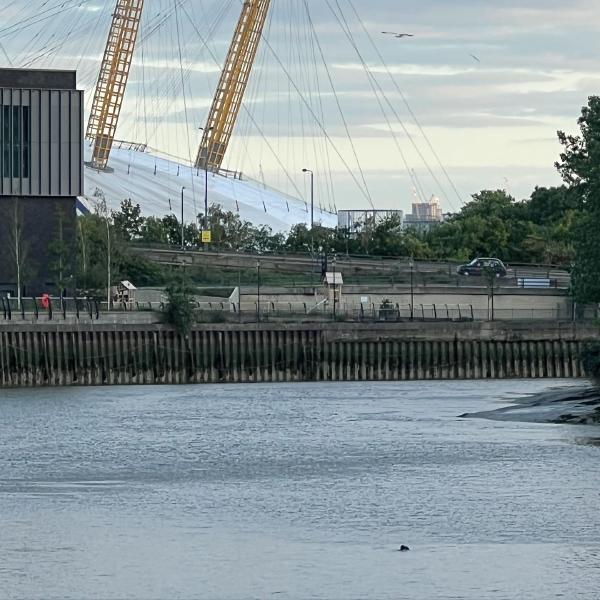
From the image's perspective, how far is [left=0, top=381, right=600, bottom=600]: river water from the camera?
34594 millimetres

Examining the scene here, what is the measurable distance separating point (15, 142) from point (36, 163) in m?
1.67

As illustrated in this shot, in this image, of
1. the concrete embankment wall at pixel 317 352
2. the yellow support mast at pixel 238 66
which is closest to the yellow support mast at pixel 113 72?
the yellow support mast at pixel 238 66

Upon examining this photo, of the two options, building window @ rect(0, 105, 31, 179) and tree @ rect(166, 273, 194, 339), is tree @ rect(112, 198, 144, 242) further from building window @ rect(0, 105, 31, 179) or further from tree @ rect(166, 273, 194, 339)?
tree @ rect(166, 273, 194, 339)

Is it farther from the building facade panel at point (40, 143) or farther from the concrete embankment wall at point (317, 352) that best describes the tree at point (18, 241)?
the concrete embankment wall at point (317, 352)

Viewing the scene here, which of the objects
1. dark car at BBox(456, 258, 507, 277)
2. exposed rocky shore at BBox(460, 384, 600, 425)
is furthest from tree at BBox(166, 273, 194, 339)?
dark car at BBox(456, 258, 507, 277)

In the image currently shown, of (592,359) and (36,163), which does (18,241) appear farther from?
(592,359)

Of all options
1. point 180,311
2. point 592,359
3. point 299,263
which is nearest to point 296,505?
point 592,359

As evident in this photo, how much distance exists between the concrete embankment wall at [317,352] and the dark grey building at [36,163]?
14.0 meters

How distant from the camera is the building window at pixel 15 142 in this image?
10312 cm

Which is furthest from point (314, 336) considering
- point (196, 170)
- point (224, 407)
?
point (196, 170)

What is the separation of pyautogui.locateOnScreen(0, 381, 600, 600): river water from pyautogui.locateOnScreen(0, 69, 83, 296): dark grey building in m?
34.3

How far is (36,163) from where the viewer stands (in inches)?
4080

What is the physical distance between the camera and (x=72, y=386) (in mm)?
86688

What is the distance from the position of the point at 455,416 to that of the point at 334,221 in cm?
12006
